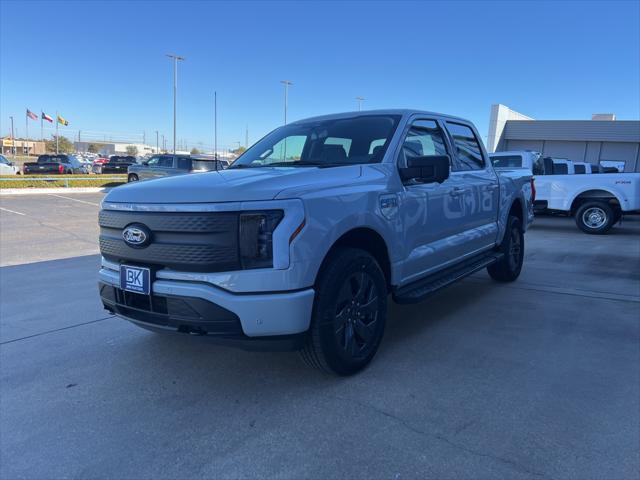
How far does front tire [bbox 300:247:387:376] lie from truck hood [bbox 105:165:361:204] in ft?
1.77

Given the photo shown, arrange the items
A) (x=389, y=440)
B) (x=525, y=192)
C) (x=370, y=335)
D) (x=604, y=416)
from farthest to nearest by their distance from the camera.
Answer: (x=525, y=192) < (x=370, y=335) < (x=604, y=416) < (x=389, y=440)

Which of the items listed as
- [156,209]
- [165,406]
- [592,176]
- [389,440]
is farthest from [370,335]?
[592,176]

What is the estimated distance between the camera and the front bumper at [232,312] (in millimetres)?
2820

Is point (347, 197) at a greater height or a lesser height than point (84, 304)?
greater

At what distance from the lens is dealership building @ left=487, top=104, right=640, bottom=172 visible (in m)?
33.2

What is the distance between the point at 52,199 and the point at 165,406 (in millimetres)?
17409

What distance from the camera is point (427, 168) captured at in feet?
12.0

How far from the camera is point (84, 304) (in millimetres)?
5215

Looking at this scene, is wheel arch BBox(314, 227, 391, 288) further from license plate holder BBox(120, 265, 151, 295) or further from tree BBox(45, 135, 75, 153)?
tree BBox(45, 135, 75, 153)

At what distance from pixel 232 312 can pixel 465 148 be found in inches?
142

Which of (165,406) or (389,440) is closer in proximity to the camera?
(389,440)

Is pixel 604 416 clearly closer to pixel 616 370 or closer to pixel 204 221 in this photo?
pixel 616 370

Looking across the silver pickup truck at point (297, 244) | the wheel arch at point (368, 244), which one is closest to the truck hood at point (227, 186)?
the silver pickup truck at point (297, 244)

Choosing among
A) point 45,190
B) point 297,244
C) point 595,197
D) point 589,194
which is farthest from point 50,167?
point 297,244
